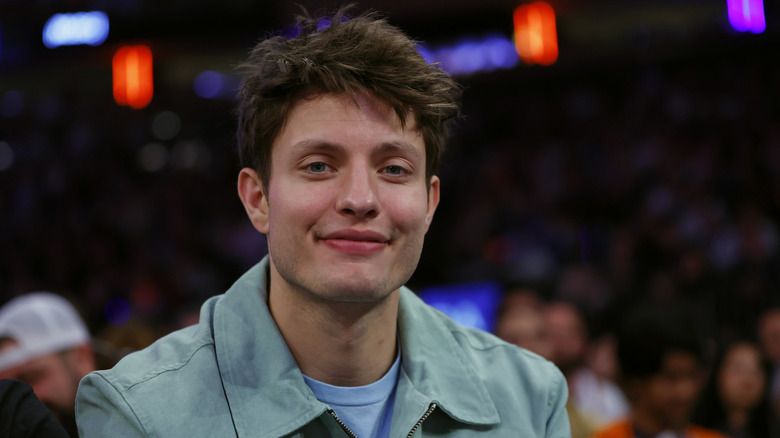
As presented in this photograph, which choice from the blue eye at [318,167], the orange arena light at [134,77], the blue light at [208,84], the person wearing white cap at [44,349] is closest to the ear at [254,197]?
the blue eye at [318,167]

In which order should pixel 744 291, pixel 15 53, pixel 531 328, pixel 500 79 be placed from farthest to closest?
pixel 500 79
pixel 15 53
pixel 744 291
pixel 531 328

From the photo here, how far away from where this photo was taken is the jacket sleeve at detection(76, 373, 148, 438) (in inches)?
71.9

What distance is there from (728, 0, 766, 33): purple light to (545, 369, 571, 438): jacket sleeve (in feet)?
26.2

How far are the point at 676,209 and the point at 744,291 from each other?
7.43 ft

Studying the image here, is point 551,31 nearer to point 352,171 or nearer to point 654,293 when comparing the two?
point 654,293

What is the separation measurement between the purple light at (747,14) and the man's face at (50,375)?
26.5 feet

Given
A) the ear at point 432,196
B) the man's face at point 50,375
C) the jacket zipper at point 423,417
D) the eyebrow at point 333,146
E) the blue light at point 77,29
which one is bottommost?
the man's face at point 50,375

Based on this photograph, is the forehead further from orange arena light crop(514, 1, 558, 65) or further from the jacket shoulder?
orange arena light crop(514, 1, 558, 65)

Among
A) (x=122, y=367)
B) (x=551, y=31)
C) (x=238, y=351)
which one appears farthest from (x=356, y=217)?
(x=551, y=31)

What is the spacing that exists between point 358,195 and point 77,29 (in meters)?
9.47

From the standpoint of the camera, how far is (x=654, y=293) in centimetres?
725

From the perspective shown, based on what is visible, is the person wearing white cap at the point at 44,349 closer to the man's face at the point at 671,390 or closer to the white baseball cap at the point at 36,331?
the white baseball cap at the point at 36,331

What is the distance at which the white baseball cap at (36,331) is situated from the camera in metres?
3.40

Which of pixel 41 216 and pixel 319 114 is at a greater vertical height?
pixel 319 114
